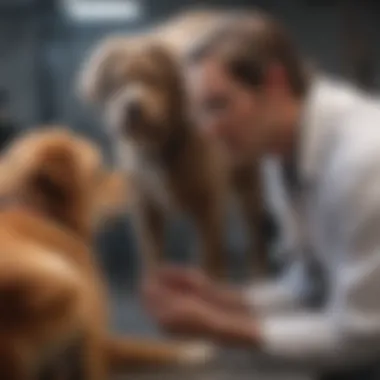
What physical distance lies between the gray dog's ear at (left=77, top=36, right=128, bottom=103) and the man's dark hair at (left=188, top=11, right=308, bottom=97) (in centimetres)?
11

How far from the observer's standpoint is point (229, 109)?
3.32 feet

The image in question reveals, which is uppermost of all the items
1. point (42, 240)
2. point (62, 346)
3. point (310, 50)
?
point (310, 50)

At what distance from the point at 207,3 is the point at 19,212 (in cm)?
32

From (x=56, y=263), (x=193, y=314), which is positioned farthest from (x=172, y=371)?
(x=56, y=263)

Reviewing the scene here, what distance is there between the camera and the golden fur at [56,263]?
903mm

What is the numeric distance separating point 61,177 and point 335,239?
1.06 ft

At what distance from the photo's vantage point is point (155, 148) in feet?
3.17

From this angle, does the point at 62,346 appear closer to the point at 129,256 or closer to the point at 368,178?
the point at 129,256

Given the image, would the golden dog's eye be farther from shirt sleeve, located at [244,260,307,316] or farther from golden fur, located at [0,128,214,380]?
shirt sleeve, located at [244,260,307,316]

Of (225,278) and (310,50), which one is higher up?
(310,50)

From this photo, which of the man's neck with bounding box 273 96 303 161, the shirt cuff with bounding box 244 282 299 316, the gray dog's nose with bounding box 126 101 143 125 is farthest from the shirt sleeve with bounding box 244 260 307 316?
the gray dog's nose with bounding box 126 101 143 125

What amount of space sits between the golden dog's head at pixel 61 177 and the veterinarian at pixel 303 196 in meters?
0.12

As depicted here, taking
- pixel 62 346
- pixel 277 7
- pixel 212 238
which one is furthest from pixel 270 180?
pixel 62 346

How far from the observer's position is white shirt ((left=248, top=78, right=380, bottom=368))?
Result: 100 centimetres
